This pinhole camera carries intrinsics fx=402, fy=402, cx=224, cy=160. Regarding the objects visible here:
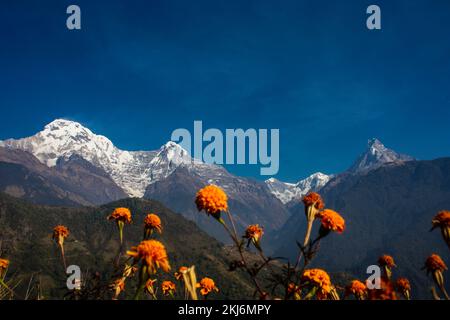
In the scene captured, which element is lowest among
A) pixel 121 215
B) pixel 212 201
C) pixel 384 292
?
pixel 384 292

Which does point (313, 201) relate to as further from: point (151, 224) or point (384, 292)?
point (384, 292)

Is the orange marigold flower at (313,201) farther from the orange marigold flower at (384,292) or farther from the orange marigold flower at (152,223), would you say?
the orange marigold flower at (384,292)

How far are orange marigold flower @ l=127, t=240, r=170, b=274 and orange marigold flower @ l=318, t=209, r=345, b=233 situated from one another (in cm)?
283

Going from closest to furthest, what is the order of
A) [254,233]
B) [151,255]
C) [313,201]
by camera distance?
[151,255] → [313,201] → [254,233]

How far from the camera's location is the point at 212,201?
276 inches

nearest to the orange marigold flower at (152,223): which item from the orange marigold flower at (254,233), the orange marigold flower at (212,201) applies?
the orange marigold flower at (254,233)

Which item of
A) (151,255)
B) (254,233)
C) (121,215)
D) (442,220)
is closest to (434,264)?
(442,220)

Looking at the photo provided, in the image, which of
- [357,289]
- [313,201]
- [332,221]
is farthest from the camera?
[313,201]

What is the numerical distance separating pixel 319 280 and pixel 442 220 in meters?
2.44

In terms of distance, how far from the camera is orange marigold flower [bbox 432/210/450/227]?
22.5 ft

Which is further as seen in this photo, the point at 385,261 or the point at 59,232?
the point at 59,232

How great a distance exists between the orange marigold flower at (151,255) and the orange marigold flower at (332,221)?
2.83 m
